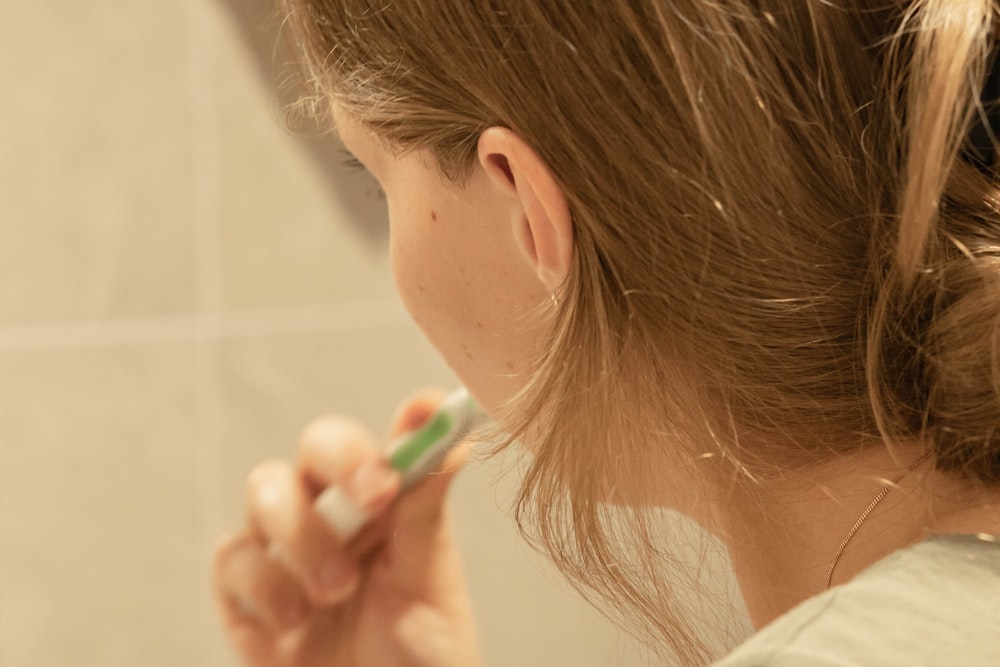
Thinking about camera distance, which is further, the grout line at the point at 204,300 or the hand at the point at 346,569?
the grout line at the point at 204,300

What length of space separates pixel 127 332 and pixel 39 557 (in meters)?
0.17

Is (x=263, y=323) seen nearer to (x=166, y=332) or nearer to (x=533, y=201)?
(x=166, y=332)

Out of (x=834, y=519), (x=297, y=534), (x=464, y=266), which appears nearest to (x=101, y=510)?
(x=297, y=534)

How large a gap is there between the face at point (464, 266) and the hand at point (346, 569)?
5.5 inches

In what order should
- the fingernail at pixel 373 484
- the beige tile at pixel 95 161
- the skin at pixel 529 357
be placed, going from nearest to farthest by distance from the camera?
1. the skin at pixel 529 357
2. the fingernail at pixel 373 484
3. the beige tile at pixel 95 161

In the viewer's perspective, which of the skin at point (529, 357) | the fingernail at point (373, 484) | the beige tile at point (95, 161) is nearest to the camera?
the skin at point (529, 357)

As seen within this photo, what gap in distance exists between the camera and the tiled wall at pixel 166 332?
0.80m

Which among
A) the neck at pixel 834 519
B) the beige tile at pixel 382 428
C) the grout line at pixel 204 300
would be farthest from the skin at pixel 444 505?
the grout line at pixel 204 300

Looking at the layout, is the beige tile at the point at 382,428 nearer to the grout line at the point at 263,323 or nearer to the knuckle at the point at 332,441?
the grout line at the point at 263,323

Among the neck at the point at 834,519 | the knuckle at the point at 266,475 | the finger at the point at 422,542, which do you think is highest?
the knuckle at the point at 266,475

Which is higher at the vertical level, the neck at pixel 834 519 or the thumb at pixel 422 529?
the thumb at pixel 422 529

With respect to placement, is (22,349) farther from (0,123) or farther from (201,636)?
(201,636)

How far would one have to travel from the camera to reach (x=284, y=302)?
877 millimetres

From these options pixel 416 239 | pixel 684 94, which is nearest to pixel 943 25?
pixel 684 94
